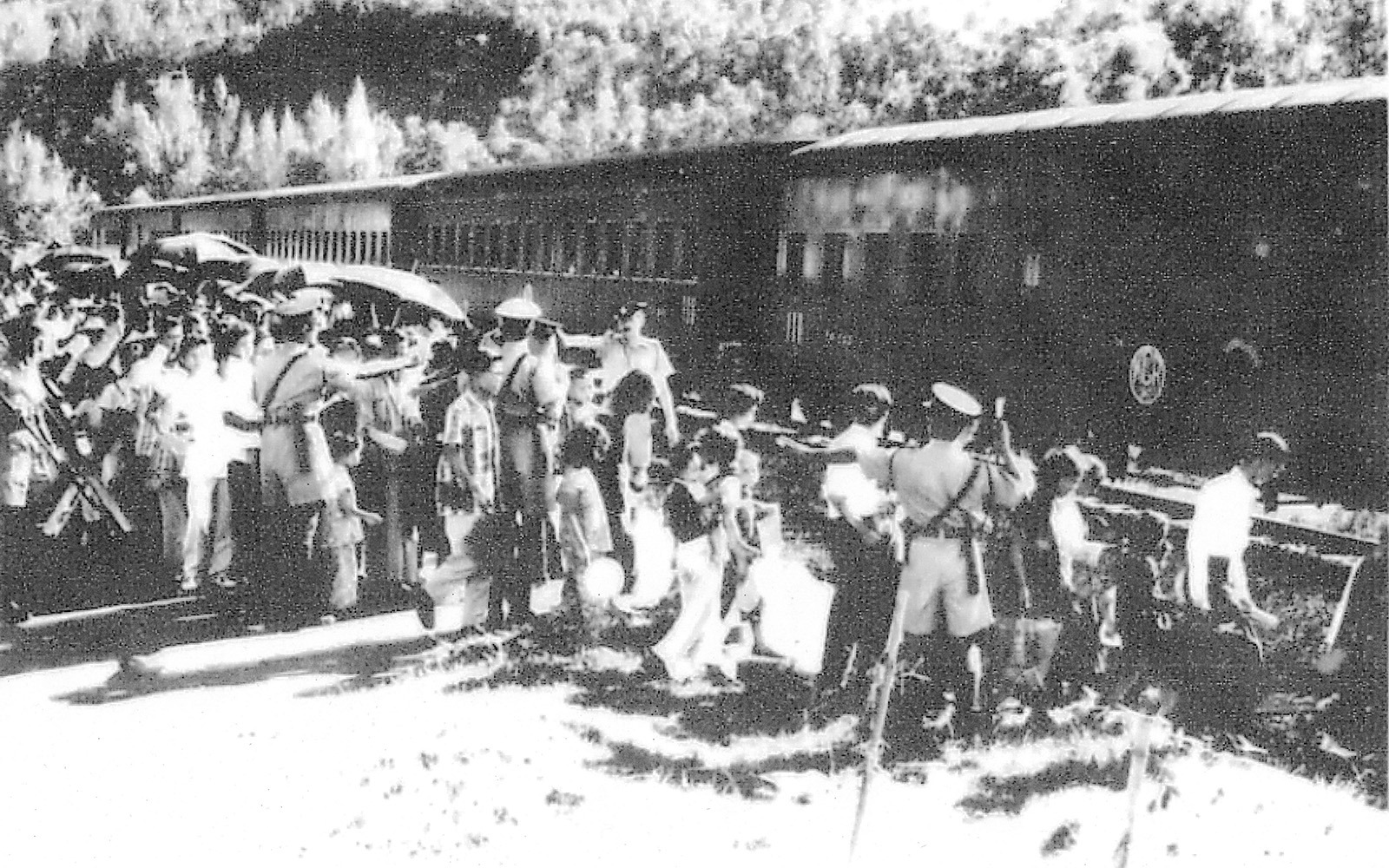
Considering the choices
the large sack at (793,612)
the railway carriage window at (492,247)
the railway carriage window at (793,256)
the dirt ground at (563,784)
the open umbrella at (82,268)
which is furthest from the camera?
the railway carriage window at (492,247)

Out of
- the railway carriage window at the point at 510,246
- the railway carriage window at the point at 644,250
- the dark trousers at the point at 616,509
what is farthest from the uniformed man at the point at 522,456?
the railway carriage window at the point at 510,246

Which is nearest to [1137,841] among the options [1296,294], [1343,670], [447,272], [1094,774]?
[1094,774]

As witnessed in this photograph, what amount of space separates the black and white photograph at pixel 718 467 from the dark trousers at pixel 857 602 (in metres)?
0.02

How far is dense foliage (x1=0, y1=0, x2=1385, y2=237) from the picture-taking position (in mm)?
4680

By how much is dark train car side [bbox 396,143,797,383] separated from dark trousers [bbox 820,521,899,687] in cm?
261

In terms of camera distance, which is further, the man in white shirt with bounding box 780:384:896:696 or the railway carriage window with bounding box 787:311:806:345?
the railway carriage window with bounding box 787:311:806:345

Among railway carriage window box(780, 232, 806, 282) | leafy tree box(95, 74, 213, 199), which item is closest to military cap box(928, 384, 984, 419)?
railway carriage window box(780, 232, 806, 282)

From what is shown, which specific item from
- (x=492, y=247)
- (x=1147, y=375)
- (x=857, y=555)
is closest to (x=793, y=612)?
(x=857, y=555)

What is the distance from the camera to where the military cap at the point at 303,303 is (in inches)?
184

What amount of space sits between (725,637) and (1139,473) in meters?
1.77

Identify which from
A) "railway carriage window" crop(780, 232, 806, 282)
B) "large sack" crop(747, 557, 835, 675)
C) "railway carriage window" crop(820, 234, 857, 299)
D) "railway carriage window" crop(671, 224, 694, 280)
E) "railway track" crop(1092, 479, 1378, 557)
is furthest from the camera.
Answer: "railway carriage window" crop(671, 224, 694, 280)

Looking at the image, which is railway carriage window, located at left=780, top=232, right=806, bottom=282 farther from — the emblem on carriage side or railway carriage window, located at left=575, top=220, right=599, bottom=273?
the emblem on carriage side

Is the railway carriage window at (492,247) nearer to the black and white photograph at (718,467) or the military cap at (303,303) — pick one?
the black and white photograph at (718,467)

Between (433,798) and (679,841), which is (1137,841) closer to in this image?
(679,841)
